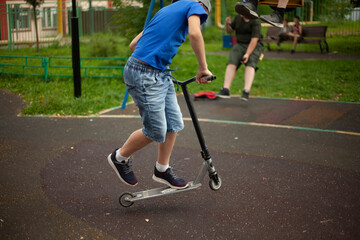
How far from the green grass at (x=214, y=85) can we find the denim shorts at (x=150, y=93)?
163 inches

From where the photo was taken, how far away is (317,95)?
30.2 feet

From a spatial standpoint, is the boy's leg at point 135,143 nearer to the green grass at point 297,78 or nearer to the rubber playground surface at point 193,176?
the rubber playground surface at point 193,176

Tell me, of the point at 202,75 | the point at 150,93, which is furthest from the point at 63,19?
the point at 202,75

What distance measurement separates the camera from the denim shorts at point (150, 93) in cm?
363

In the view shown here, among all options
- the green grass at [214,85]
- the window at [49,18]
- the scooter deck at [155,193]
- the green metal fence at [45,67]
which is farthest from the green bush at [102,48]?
the scooter deck at [155,193]

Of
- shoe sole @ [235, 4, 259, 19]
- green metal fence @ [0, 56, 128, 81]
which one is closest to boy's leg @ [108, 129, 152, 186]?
shoe sole @ [235, 4, 259, 19]

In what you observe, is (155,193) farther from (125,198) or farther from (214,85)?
(214,85)

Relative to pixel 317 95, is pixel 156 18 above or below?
above

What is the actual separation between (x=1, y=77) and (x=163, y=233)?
28.7 ft

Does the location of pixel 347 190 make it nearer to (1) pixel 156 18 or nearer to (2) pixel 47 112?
(1) pixel 156 18

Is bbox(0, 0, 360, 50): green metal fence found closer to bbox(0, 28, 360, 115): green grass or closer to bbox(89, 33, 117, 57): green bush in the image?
bbox(89, 33, 117, 57): green bush

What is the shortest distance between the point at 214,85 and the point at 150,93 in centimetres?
697

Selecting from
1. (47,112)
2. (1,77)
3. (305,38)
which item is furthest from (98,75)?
(305,38)

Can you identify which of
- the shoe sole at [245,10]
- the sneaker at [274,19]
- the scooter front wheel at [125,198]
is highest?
the shoe sole at [245,10]
